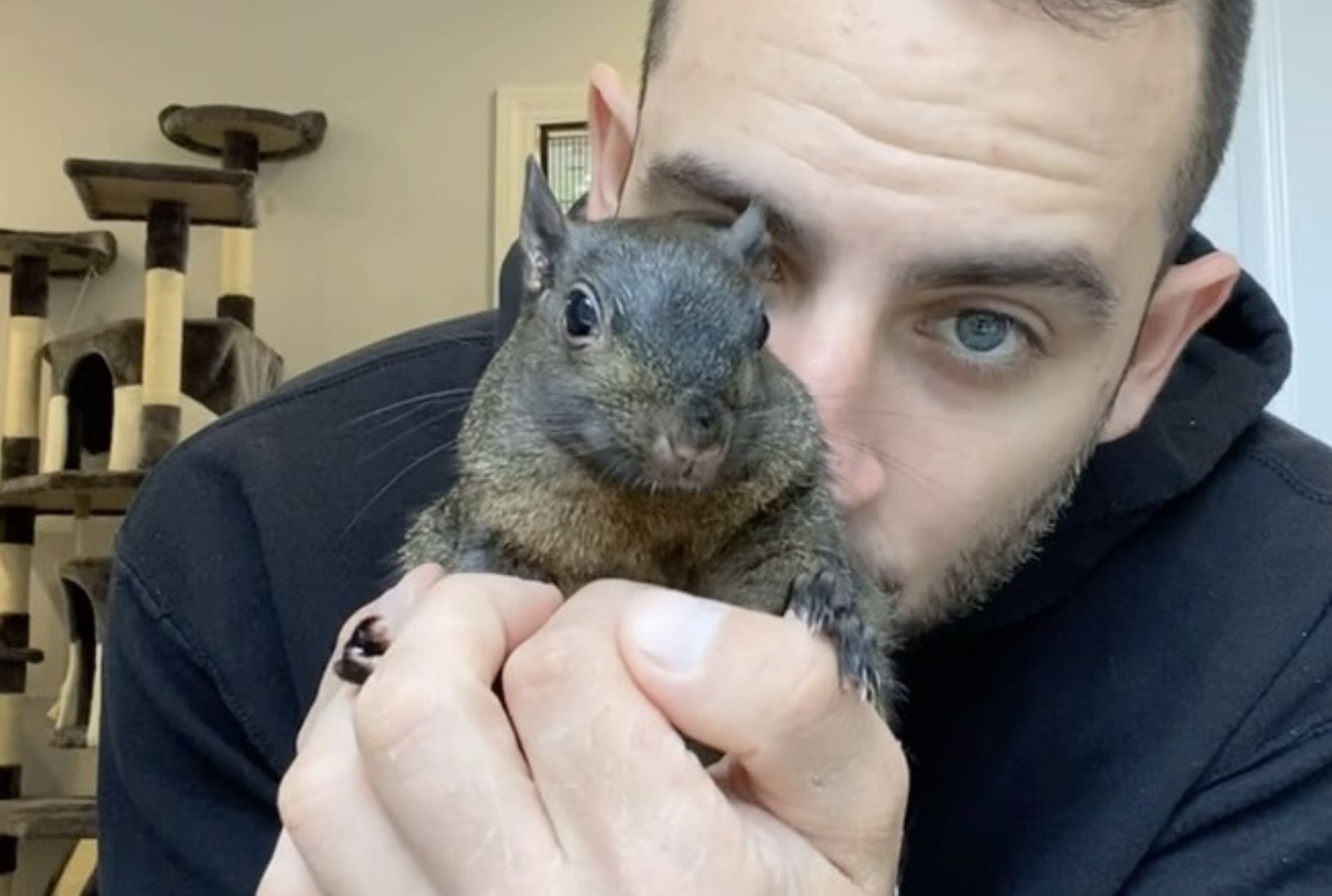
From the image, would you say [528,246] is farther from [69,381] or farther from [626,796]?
[69,381]

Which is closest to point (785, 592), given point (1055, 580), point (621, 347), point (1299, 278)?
point (621, 347)

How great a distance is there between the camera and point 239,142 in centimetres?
401

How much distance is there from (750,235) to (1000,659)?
0.53 metres

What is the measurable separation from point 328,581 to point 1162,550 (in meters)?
0.69

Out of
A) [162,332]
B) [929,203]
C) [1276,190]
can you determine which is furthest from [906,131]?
[162,332]

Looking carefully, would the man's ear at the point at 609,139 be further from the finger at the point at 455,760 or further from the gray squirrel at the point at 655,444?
the finger at the point at 455,760

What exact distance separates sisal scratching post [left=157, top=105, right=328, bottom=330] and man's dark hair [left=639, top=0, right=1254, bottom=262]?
2.75 metres

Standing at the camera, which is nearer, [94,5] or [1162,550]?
[1162,550]

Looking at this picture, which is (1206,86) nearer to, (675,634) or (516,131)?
(675,634)

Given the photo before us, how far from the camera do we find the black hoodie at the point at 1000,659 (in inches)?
51.1

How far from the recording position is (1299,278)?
8.49 feet

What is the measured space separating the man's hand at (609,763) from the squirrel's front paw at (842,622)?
0.05 feet

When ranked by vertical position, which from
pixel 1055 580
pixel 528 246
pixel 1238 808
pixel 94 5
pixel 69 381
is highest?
pixel 528 246

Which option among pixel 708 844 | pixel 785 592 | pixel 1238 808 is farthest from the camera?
pixel 1238 808
